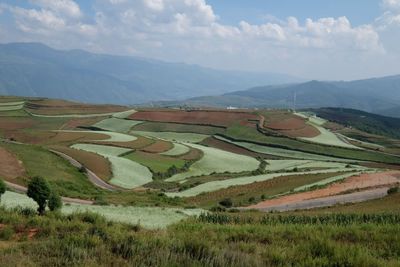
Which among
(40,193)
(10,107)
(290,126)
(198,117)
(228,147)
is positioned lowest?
(228,147)

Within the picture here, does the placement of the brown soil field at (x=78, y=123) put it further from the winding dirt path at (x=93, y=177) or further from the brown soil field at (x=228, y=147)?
the winding dirt path at (x=93, y=177)

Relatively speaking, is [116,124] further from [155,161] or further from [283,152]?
[155,161]

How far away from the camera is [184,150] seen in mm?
87375

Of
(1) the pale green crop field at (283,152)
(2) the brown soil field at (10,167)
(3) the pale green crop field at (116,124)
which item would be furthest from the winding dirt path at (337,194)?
(3) the pale green crop field at (116,124)

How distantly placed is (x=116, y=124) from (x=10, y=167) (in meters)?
86.8

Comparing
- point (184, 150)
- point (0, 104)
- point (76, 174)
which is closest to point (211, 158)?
point (184, 150)

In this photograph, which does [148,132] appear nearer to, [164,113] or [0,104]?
[164,113]

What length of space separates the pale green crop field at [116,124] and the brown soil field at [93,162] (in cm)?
5778

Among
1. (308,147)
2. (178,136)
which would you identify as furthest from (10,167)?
(178,136)

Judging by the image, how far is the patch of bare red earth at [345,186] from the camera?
37562 millimetres

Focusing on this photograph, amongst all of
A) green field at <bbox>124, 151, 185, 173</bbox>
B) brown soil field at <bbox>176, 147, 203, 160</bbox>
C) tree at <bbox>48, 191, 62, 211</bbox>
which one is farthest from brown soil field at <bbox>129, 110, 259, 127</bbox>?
tree at <bbox>48, 191, 62, 211</bbox>

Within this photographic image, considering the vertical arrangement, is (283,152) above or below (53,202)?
below

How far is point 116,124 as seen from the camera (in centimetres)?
13512

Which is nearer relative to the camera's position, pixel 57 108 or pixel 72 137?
pixel 72 137
